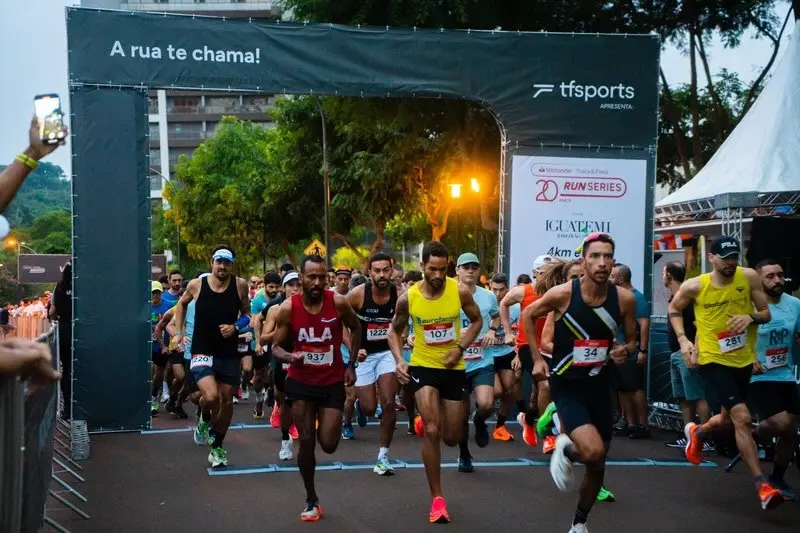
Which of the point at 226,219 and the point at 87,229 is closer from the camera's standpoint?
the point at 87,229

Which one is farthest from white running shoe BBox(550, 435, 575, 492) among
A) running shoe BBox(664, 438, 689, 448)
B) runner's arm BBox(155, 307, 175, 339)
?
runner's arm BBox(155, 307, 175, 339)

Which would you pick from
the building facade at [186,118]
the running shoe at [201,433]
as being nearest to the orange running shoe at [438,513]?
the running shoe at [201,433]

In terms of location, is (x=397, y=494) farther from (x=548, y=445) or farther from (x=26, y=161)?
(x=26, y=161)

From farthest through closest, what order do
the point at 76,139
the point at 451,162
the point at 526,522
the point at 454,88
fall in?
the point at 451,162
the point at 454,88
the point at 76,139
the point at 526,522

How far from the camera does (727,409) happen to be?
8.64 m

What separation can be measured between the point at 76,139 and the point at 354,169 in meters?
18.8

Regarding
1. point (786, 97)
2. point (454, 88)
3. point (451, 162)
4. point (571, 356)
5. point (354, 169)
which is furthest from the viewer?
point (354, 169)

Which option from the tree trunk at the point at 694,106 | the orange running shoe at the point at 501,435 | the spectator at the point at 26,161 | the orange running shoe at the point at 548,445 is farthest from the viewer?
the tree trunk at the point at 694,106

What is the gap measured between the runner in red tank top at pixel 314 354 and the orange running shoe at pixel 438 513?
903 millimetres

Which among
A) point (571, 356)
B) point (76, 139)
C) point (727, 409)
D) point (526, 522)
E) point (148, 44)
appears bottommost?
point (526, 522)

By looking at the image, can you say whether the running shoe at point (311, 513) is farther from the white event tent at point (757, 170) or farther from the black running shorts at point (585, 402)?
the white event tent at point (757, 170)

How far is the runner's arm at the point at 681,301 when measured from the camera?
29.3ft

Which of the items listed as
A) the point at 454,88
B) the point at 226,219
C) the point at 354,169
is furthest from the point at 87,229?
the point at 226,219

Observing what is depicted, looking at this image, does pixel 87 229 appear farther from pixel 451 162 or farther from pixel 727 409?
pixel 451 162
